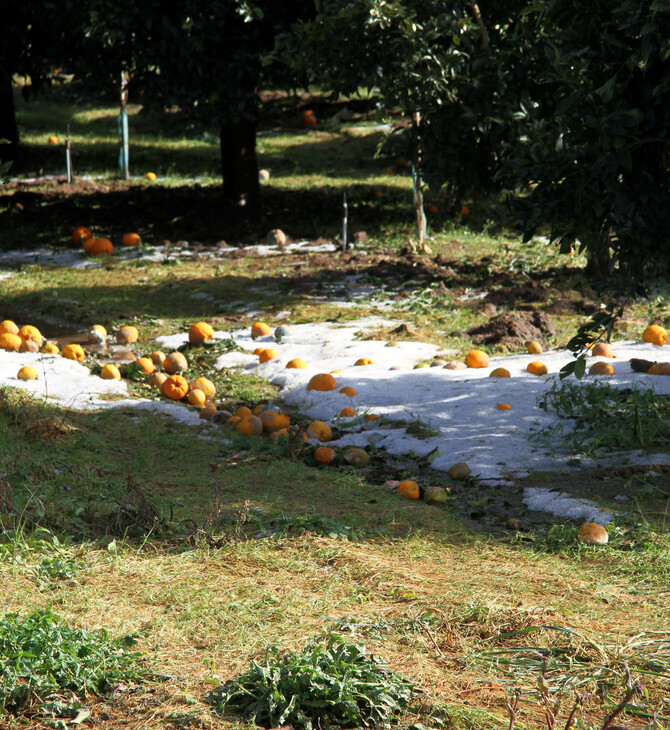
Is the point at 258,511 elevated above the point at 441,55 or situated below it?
below

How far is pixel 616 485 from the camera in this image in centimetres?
568

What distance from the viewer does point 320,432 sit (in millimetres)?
6820

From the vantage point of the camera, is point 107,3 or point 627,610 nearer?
point 627,610

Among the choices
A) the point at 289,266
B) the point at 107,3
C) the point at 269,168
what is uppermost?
Answer: the point at 107,3

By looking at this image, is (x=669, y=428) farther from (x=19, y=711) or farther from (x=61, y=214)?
(x=61, y=214)

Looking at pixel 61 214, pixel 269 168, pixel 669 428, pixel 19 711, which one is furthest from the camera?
pixel 269 168

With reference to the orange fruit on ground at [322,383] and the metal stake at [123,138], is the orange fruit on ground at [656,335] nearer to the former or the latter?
the orange fruit on ground at [322,383]

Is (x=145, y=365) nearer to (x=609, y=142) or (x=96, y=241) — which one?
(x=609, y=142)

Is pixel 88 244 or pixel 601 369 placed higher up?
pixel 88 244

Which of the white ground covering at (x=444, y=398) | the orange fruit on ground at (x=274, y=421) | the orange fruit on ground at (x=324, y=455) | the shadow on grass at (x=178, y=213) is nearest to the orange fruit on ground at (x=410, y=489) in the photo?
the white ground covering at (x=444, y=398)

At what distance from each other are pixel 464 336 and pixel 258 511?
15.4 ft

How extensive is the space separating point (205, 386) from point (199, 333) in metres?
1.50

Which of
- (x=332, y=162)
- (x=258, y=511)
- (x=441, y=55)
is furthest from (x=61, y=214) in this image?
(x=258, y=511)

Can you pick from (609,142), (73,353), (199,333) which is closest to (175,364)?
(199,333)
